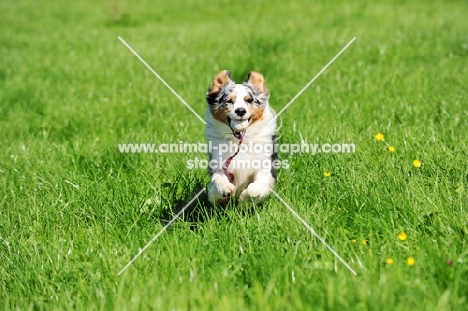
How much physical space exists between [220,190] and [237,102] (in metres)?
0.54

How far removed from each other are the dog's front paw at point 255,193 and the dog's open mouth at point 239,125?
0.32m

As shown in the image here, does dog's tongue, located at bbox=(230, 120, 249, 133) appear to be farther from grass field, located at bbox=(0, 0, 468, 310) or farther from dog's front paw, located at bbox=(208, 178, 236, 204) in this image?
grass field, located at bbox=(0, 0, 468, 310)

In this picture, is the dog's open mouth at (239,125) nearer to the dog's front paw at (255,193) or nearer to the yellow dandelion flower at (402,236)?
the dog's front paw at (255,193)

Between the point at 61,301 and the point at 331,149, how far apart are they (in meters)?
2.24

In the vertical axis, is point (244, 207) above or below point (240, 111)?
below

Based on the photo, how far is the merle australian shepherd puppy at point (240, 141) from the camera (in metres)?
3.22

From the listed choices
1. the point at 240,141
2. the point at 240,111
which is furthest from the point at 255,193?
the point at 240,111

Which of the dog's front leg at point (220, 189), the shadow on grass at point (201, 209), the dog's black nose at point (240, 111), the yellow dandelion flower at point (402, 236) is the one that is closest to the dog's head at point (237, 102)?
the dog's black nose at point (240, 111)

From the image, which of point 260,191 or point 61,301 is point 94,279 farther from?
point 260,191

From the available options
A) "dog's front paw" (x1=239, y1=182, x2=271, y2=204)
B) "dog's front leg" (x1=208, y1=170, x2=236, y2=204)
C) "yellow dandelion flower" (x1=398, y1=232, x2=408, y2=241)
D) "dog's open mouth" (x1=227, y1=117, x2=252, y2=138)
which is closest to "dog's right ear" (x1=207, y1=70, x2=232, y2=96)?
"dog's open mouth" (x1=227, y1=117, x2=252, y2=138)

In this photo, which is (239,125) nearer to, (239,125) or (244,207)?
(239,125)

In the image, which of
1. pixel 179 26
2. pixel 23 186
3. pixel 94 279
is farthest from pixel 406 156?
pixel 179 26

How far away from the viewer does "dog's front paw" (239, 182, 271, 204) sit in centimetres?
321

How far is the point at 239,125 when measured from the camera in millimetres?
3188
